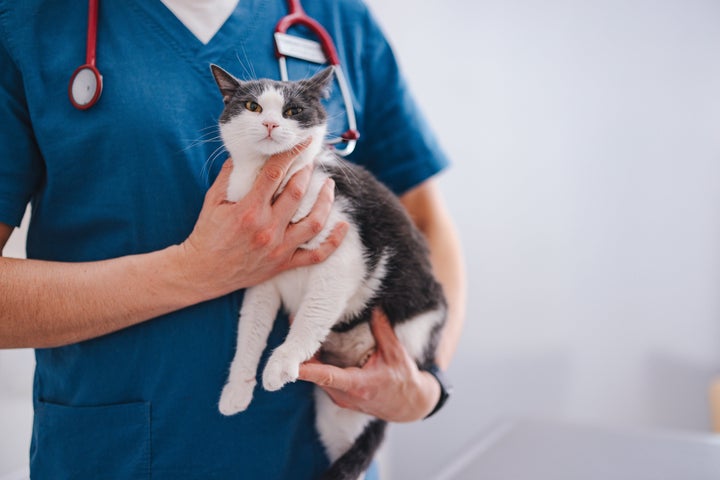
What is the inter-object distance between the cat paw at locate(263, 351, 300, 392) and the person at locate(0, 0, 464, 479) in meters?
0.04

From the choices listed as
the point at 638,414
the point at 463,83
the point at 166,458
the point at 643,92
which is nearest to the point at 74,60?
the point at 166,458

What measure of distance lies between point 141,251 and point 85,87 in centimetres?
23

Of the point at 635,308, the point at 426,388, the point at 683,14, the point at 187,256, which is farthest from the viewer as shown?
the point at 635,308

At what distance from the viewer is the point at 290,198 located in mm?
733

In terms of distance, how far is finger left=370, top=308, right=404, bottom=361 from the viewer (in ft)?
2.80

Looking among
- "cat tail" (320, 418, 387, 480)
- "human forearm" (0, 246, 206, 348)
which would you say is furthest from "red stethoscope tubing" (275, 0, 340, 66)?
"cat tail" (320, 418, 387, 480)

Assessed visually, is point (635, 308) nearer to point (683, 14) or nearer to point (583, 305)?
point (583, 305)

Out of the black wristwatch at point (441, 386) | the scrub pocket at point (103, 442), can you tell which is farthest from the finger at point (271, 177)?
the black wristwatch at point (441, 386)

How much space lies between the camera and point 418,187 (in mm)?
1135

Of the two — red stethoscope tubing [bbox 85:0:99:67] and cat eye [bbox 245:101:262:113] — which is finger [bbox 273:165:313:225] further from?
red stethoscope tubing [bbox 85:0:99:67]

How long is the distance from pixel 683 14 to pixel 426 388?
2060mm

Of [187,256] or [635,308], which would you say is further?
[635,308]

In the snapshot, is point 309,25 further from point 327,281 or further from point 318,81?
point 327,281

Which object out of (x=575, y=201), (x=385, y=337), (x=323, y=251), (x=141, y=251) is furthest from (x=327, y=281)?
(x=575, y=201)
